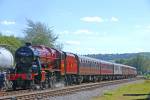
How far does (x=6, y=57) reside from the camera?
3198 cm

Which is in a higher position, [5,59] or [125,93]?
[5,59]

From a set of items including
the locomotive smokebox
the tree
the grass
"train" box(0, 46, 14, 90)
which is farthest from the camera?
the tree

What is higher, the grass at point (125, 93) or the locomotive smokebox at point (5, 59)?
the locomotive smokebox at point (5, 59)

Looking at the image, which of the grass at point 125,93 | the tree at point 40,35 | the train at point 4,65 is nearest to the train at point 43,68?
the train at point 4,65

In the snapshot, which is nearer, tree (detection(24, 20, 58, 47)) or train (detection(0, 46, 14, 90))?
train (detection(0, 46, 14, 90))

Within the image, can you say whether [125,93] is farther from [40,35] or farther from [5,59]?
[40,35]

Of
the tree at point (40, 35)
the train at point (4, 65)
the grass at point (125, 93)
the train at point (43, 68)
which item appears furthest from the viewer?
the tree at point (40, 35)

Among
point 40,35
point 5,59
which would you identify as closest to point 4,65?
point 5,59

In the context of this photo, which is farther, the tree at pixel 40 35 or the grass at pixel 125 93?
the tree at pixel 40 35

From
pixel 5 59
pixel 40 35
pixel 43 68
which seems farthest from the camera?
pixel 40 35

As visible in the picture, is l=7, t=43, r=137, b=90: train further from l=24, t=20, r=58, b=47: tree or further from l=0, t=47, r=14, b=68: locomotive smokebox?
l=24, t=20, r=58, b=47: tree

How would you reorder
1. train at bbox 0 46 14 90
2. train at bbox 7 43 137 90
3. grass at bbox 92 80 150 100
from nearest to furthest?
grass at bbox 92 80 150 100 < train at bbox 0 46 14 90 < train at bbox 7 43 137 90

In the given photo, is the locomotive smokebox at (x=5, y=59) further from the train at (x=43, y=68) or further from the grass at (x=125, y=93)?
the grass at (x=125, y=93)

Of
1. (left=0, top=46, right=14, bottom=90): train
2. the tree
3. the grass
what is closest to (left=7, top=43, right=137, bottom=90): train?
(left=0, top=46, right=14, bottom=90): train
